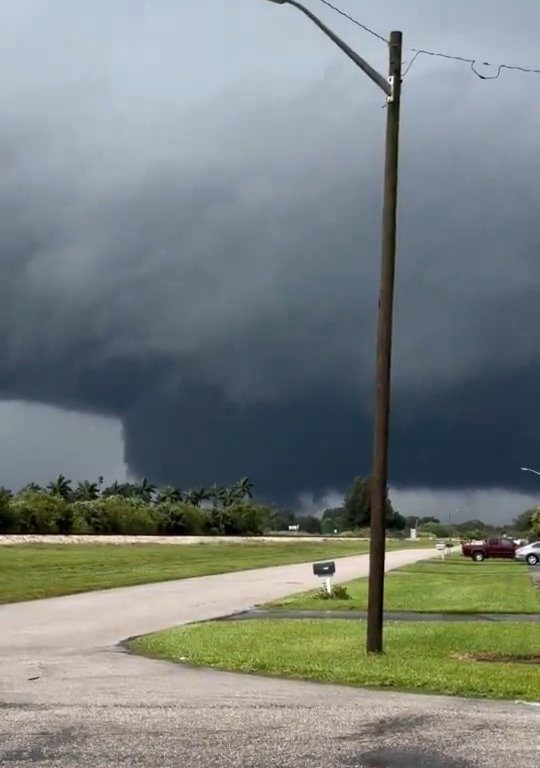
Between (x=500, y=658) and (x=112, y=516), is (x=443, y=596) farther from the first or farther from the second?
(x=112, y=516)

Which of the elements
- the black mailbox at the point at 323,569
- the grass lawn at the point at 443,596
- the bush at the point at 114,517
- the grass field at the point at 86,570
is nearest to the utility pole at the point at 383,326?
the grass lawn at the point at 443,596

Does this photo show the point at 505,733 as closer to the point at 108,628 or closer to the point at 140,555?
the point at 108,628

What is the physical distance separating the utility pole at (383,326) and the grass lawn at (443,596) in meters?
9.87

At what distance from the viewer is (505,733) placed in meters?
8.88

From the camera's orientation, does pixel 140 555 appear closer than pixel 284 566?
No

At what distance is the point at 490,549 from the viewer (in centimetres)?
7088

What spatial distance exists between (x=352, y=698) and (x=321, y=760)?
355cm

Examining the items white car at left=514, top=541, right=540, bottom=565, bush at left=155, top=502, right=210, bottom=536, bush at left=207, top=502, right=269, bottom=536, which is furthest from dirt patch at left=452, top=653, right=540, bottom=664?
bush at left=207, top=502, right=269, bottom=536

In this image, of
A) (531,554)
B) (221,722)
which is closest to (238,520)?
(531,554)

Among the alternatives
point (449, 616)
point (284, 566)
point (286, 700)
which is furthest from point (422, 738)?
point (284, 566)

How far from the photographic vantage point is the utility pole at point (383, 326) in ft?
48.2

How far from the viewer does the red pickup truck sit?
231 ft

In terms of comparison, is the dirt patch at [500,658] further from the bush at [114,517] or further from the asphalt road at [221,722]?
the bush at [114,517]

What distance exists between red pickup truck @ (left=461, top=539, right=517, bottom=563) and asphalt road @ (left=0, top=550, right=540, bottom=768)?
5747 cm
